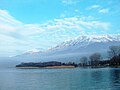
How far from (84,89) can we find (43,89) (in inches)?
314

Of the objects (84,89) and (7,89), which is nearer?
(84,89)

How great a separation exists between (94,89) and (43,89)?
982cm

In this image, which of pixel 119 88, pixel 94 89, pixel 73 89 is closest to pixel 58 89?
pixel 73 89

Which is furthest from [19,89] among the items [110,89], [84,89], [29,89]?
[110,89]

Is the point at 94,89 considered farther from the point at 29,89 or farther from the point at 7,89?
the point at 7,89

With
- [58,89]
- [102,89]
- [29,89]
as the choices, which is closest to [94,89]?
[102,89]

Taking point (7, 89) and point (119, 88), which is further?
point (7, 89)

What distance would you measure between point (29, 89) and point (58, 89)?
5630 mm

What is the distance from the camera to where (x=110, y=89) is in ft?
179

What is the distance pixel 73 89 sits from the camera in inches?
2217

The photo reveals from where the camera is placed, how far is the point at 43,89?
5781 centimetres

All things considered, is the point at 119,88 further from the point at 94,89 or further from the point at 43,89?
the point at 43,89

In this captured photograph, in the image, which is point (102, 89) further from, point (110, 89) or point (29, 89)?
point (29, 89)

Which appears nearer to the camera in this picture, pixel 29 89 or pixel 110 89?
pixel 110 89
